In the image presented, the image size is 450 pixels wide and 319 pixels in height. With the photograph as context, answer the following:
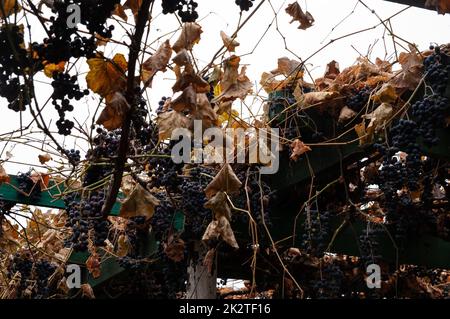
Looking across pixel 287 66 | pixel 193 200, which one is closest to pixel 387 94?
pixel 287 66

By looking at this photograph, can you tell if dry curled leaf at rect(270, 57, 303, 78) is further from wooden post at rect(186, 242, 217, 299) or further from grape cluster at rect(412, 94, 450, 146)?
wooden post at rect(186, 242, 217, 299)

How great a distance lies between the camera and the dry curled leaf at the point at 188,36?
1.88 meters

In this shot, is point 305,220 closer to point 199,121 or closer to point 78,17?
point 199,121

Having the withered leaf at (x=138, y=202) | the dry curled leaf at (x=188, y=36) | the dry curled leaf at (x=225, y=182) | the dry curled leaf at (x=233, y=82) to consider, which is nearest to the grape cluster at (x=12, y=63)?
the dry curled leaf at (x=188, y=36)

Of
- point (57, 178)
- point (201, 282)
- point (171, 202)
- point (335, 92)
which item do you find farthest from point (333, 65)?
point (57, 178)

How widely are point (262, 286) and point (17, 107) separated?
196 cm

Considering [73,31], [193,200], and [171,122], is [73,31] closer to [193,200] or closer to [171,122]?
[171,122]

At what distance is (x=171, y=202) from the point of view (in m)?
2.73

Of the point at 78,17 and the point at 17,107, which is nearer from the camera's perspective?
the point at 78,17

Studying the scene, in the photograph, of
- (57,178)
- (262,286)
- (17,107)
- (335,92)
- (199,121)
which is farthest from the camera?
(262,286)

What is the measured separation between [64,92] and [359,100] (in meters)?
1.22

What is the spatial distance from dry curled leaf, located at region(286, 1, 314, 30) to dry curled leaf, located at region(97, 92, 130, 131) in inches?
27.3

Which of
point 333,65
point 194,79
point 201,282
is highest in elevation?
point 333,65

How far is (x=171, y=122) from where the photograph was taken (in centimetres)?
196
